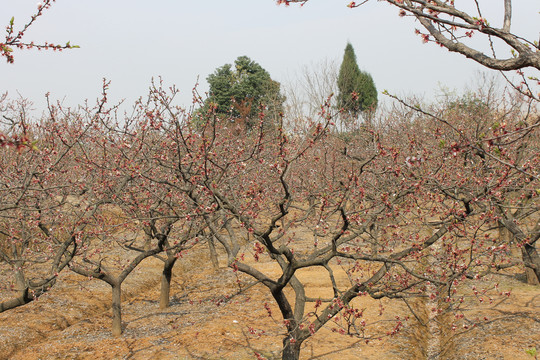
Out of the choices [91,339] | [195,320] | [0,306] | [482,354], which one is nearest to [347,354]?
[482,354]

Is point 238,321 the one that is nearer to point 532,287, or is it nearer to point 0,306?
point 0,306

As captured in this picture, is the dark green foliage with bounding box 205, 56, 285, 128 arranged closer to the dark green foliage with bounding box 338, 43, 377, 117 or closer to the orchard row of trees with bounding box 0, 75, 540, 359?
the dark green foliage with bounding box 338, 43, 377, 117

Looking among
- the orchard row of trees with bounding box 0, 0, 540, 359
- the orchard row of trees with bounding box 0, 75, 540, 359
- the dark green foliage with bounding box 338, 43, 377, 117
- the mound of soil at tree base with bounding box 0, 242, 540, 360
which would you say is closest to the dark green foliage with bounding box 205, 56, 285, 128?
the dark green foliage with bounding box 338, 43, 377, 117

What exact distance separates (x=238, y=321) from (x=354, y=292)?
190 inches

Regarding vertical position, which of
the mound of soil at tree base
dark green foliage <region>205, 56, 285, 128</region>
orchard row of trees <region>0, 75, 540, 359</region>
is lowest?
the mound of soil at tree base

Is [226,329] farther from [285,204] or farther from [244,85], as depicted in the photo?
[244,85]

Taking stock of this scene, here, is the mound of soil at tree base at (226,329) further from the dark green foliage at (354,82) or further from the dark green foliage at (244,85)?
the dark green foliage at (354,82)

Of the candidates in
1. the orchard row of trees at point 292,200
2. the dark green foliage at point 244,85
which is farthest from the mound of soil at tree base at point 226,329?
the dark green foliage at point 244,85

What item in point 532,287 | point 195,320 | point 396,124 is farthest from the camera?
point 396,124

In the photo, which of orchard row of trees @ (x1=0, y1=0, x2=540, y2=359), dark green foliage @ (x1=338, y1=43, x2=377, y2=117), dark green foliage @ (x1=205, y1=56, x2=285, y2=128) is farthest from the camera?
dark green foliage @ (x1=338, y1=43, x2=377, y2=117)

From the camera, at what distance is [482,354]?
28.9 feet

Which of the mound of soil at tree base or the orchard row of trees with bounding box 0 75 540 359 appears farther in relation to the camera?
the mound of soil at tree base

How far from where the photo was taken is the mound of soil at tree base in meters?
9.19

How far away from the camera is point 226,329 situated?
10305 mm
